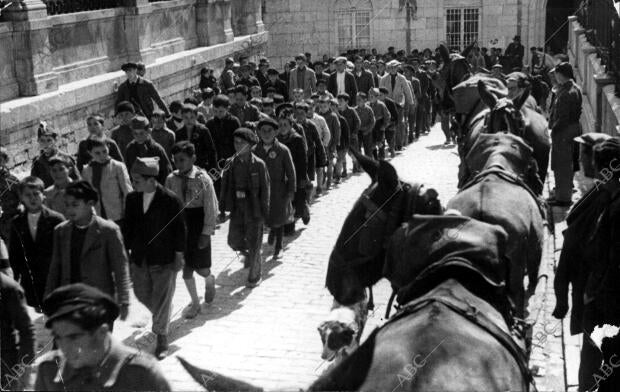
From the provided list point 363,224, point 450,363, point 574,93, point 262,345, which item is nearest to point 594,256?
point 363,224

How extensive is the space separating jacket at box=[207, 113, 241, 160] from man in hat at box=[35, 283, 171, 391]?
10468mm

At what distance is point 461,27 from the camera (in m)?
36.3

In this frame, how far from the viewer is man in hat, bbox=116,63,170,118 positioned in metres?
17.1

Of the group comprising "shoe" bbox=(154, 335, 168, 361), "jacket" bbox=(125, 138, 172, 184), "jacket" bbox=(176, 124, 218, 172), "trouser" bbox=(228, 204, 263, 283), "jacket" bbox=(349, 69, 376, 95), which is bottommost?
"shoe" bbox=(154, 335, 168, 361)

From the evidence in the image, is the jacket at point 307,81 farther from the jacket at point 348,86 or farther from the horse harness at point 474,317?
the horse harness at point 474,317

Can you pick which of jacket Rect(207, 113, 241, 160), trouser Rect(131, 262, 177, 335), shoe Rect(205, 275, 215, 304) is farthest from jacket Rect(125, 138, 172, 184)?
trouser Rect(131, 262, 177, 335)

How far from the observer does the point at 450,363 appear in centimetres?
443

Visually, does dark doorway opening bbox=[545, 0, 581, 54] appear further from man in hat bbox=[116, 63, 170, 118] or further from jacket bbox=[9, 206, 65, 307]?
jacket bbox=[9, 206, 65, 307]

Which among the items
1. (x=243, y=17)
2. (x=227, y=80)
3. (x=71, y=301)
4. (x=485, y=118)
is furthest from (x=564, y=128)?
(x=243, y=17)

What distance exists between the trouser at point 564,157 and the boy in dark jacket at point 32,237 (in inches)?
321

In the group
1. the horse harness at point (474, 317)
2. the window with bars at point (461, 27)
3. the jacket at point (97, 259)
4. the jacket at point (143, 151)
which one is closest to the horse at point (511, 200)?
the horse harness at point (474, 317)

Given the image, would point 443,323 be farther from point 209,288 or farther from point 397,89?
point 397,89

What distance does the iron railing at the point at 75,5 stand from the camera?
17469 mm

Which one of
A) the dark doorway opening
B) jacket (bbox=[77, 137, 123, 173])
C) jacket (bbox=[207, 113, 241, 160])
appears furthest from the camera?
the dark doorway opening
